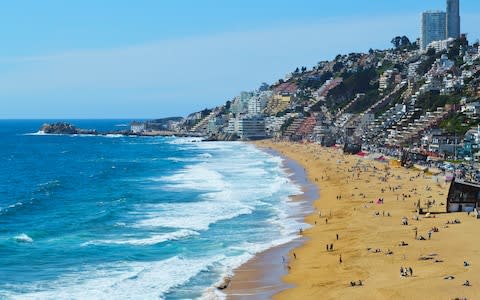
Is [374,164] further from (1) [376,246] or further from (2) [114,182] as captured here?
(1) [376,246]

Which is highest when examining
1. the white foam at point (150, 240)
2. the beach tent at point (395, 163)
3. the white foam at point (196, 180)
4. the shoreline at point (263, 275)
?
the beach tent at point (395, 163)

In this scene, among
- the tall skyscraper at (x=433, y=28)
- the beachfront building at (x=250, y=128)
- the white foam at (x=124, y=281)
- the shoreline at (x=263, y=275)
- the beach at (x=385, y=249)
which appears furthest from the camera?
the tall skyscraper at (x=433, y=28)

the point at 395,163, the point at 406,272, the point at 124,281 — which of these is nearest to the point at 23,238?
the point at 124,281

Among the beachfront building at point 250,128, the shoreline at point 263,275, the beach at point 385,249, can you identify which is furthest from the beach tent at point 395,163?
the beachfront building at point 250,128

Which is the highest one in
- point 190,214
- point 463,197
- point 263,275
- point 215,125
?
point 215,125

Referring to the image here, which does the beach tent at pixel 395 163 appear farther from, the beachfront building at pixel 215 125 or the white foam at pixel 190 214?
the beachfront building at pixel 215 125

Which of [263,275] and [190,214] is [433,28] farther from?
[263,275]

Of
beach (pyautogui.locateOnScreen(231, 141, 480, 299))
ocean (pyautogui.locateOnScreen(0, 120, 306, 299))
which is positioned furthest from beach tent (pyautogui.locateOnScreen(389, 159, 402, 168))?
beach (pyautogui.locateOnScreen(231, 141, 480, 299))

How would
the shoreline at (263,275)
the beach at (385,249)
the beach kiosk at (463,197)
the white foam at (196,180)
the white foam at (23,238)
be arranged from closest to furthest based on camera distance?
the beach at (385,249)
the shoreline at (263,275)
the white foam at (23,238)
the beach kiosk at (463,197)
the white foam at (196,180)
